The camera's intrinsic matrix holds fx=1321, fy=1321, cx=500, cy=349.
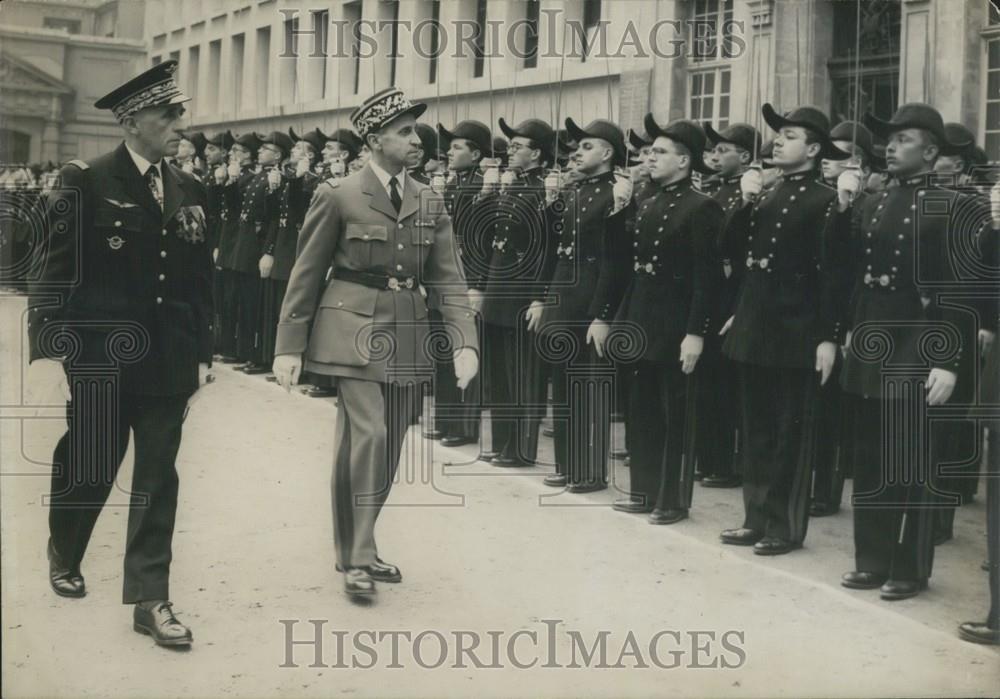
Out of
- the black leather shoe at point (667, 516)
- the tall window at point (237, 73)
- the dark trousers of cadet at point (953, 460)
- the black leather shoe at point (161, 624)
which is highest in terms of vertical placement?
the tall window at point (237, 73)

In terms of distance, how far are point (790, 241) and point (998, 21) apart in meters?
1.49

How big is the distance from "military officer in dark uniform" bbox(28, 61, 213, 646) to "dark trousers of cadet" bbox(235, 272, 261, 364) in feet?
8.74

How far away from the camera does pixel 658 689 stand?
18.6 feet

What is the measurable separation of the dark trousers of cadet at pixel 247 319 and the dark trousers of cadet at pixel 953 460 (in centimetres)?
422

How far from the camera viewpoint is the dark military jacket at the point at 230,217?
31.0ft

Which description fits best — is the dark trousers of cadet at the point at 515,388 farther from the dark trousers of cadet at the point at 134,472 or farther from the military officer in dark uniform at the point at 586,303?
the dark trousers of cadet at the point at 134,472

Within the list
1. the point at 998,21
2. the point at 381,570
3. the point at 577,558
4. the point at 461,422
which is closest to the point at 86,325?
the point at 381,570

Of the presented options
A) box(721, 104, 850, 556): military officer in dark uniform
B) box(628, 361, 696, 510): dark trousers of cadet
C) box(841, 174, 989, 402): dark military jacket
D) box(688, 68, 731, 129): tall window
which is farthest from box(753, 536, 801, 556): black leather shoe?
box(688, 68, 731, 129): tall window

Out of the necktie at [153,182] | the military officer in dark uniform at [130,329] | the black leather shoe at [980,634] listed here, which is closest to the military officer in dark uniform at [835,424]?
the black leather shoe at [980,634]

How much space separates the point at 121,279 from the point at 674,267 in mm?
3413

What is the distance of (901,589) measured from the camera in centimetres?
637

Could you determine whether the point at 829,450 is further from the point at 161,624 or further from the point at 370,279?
the point at 161,624

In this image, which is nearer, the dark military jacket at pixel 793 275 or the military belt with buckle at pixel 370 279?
the military belt with buckle at pixel 370 279

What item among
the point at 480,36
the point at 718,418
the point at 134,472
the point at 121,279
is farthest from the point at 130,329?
the point at 718,418
